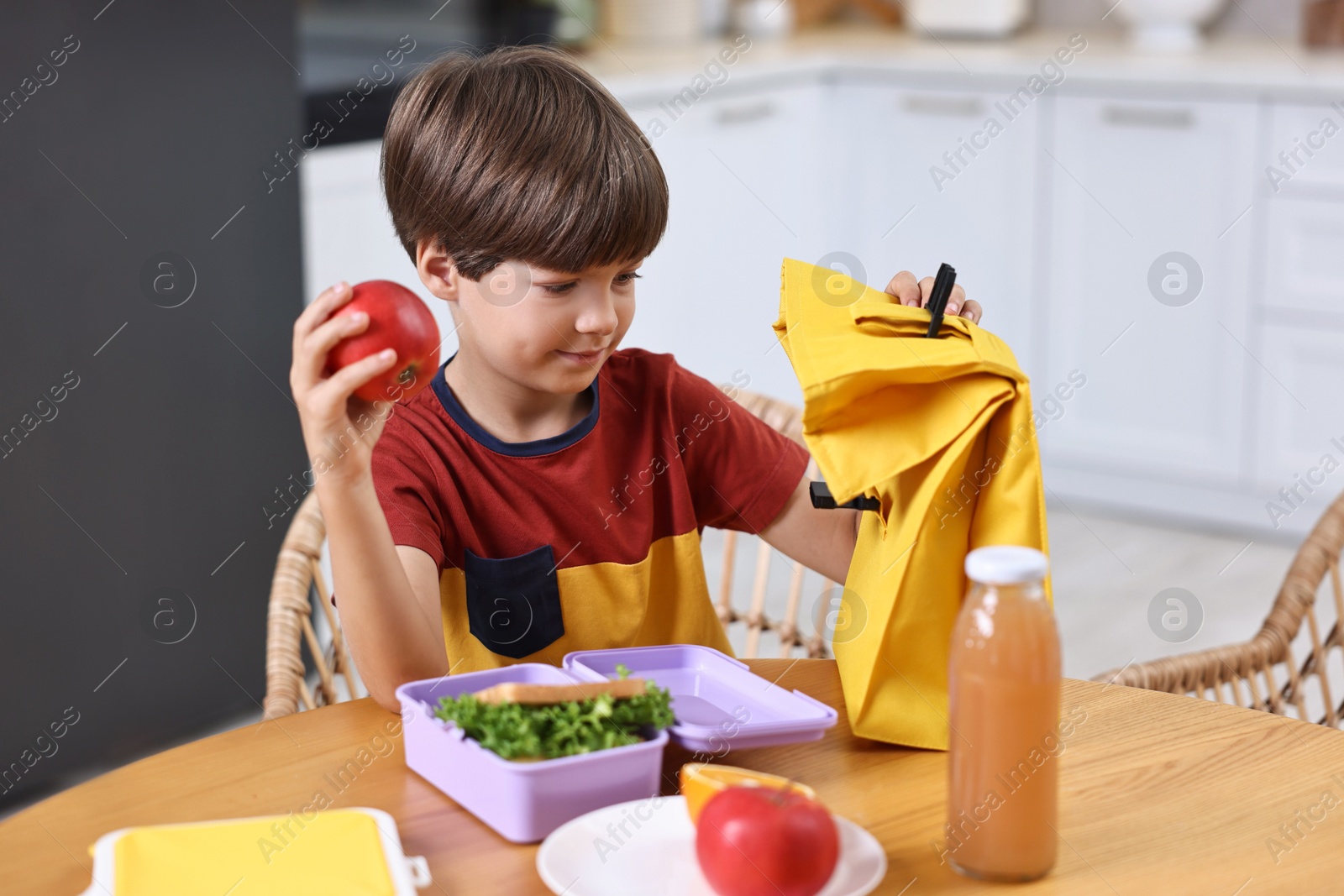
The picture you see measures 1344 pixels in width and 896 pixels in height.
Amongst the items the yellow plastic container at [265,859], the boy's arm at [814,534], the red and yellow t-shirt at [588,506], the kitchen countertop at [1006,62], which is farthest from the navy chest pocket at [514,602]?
the kitchen countertop at [1006,62]

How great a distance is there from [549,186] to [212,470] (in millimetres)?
1179

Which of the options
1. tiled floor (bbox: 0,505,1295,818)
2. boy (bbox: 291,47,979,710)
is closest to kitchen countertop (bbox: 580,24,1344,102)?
tiled floor (bbox: 0,505,1295,818)

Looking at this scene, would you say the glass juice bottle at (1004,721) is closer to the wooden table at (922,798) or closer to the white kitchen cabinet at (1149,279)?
the wooden table at (922,798)

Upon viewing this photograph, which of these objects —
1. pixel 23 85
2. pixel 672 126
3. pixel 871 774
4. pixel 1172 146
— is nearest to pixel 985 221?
pixel 1172 146

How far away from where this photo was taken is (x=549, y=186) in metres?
1.02

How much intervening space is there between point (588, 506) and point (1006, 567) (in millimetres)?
513

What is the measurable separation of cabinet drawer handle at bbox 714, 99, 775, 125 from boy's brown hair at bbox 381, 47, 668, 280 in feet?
5.58

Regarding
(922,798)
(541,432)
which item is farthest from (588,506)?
(922,798)

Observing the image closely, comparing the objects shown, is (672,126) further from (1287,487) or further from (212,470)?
(1287,487)

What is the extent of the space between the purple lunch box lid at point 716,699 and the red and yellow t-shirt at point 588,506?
0.17 meters

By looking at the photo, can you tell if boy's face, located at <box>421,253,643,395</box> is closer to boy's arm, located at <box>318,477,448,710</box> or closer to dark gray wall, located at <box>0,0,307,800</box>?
boy's arm, located at <box>318,477,448,710</box>

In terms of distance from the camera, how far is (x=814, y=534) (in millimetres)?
1198

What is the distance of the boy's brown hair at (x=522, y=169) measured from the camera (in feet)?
3.35

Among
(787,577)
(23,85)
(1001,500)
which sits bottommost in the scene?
(787,577)
